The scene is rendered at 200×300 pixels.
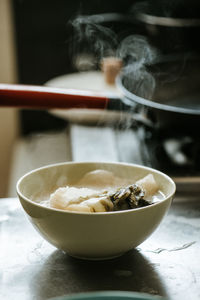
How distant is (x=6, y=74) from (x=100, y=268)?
2.21m

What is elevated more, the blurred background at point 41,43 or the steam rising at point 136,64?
the steam rising at point 136,64

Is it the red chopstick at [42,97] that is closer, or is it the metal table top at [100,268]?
the metal table top at [100,268]

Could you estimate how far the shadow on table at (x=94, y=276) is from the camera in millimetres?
735

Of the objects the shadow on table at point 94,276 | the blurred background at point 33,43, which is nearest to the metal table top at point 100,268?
the shadow on table at point 94,276

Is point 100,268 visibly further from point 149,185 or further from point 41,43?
point 41,43

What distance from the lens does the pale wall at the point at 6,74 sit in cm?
274

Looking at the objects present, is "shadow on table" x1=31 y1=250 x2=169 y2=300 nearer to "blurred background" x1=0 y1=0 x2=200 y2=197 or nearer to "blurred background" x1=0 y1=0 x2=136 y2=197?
"blurred background" x1=0 y1=0 x2=200 y2=197

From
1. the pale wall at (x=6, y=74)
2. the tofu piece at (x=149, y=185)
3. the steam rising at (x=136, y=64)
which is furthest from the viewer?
the pale wall at (x=6, y=74)

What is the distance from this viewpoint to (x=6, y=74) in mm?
2816

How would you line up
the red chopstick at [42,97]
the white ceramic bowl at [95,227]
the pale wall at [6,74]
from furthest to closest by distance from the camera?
the pale wall at [6,74], the red chopstick at [42,97], the white ceramic bowl at [95,227]

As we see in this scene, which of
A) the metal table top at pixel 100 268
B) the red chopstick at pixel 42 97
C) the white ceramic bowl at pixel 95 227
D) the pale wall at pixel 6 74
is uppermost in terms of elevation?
the red chopstick at pixel 42 97

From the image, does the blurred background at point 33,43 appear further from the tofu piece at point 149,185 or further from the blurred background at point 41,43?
the tofu piece at point 149,185

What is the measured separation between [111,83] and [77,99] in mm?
876

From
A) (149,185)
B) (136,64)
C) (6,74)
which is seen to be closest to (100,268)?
(149,185)
